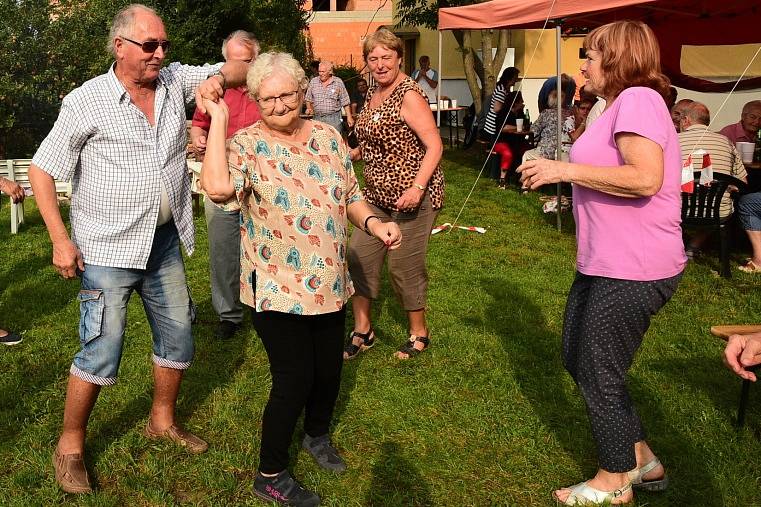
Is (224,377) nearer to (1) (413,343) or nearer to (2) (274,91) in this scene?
(1) (413,343)

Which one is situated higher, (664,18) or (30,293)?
(664,18)

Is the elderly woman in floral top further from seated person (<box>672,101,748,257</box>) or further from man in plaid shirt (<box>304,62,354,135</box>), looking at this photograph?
man in plaid shirt (<box>304,62,354,135</box>)

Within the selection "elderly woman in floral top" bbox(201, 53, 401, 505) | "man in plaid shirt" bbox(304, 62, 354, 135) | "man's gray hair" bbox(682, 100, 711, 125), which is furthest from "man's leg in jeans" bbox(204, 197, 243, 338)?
"man in plaid shirt" bbox(304, 62, 354, 135)

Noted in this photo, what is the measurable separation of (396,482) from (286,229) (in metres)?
1.34

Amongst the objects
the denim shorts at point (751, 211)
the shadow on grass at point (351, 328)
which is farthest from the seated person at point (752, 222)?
the shadow on grass at point (351, 328)

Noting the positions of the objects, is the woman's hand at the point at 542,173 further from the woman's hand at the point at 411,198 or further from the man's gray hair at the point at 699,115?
the man's gray hair at the point at 699,115

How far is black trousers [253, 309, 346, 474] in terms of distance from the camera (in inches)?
120

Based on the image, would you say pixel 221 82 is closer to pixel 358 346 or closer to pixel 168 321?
pixel 168 321

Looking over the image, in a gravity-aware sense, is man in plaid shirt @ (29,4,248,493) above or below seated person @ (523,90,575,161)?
above

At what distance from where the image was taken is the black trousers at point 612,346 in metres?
2.86

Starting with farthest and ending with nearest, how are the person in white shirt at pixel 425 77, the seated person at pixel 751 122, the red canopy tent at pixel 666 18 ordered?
1. the person in white shirt at pixel 425 77
2. the red canopy tent at pixel 666 18
3. the seated person at pixel 751 122

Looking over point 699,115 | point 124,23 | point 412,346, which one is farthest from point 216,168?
point 699,115

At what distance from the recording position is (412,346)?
4.93 m

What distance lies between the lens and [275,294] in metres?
2.96
